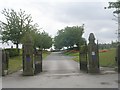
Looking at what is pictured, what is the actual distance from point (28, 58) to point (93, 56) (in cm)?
486

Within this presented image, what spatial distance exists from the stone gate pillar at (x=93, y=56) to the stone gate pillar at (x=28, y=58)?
4339mm

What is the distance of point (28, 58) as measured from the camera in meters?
24.3

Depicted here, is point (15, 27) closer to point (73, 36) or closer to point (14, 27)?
point (14, 27)

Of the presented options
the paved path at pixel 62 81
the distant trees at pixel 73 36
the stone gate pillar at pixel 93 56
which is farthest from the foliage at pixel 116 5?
the distant trees at pixel 73 36

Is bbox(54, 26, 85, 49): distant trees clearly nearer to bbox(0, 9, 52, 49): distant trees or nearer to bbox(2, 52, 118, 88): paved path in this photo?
bbox(0, 9, 52, 49): distant trees

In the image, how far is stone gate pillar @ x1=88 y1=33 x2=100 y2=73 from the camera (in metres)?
24.8

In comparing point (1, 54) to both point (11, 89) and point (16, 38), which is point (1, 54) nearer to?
point (11, 89)

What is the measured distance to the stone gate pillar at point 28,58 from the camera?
24.0 m

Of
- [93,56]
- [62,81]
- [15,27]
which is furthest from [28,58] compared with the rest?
[15,27]


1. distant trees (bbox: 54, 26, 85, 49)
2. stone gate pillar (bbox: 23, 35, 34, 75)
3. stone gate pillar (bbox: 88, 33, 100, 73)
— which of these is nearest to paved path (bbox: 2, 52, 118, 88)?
stone gate pillar (bbox: 23, 35, 34, 75)

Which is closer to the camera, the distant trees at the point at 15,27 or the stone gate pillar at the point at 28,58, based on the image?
the stone gate pillar at the point at 28,58

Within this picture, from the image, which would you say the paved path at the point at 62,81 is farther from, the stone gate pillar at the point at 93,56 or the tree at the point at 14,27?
the tree at the point at 14,27

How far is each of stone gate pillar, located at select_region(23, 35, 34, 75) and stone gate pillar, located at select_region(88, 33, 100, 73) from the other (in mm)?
4339

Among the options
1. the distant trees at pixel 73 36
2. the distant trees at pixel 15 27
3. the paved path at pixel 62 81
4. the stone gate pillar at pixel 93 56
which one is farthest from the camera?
the distant trees at pixel 73 36
